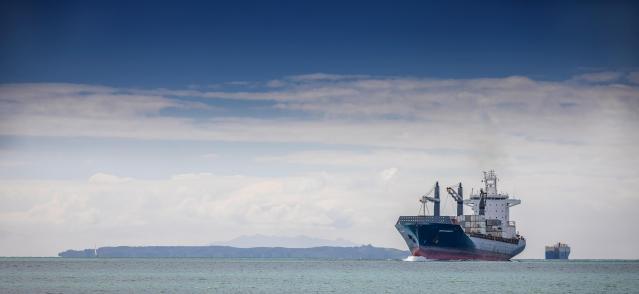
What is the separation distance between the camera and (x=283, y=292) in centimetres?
9488

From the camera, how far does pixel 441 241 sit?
612 ft

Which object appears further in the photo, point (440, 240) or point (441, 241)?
point (441, 241)

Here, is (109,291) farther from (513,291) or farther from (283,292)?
(513,291)

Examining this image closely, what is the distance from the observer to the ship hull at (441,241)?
601 feet

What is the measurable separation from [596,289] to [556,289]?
4887 mm

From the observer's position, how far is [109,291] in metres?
97.4

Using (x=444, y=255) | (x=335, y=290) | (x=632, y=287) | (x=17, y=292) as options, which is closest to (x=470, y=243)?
(x=444, y=255)

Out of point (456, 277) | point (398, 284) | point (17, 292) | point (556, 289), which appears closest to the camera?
point (17, 292)

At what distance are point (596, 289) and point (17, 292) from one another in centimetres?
6002

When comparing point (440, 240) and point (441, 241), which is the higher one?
point (440, 240)

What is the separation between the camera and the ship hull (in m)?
183

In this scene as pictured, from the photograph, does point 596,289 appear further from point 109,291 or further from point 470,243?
point 470,243

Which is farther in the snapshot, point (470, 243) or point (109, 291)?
point (470, 243)

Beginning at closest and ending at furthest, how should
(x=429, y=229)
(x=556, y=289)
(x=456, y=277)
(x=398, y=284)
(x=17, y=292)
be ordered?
(x=17, y=292)
(x=556, y=289)
(x=398, y=284)
(x=456, y=277)
(x=429, y=229)
